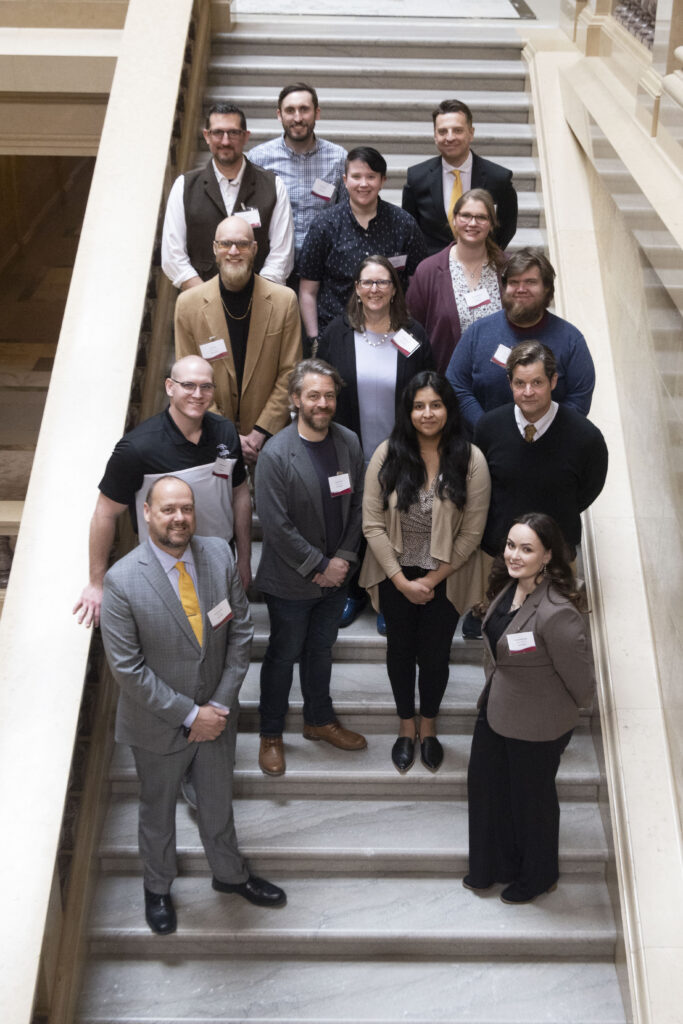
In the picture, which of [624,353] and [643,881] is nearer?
[643,881]

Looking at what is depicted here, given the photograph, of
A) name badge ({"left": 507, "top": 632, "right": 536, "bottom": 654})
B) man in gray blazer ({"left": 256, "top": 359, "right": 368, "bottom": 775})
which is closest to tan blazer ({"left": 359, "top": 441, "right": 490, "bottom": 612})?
man in gray blazer ({"left": 256, "top": 359, "right": 368, "bottom": 775})

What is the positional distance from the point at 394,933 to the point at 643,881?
3.19ft

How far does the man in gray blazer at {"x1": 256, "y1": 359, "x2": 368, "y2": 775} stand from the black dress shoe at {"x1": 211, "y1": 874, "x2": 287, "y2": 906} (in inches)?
27.5

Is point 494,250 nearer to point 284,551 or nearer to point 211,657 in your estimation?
point 284,551

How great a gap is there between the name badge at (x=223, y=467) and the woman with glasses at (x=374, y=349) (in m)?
0.65

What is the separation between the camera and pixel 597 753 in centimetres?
503

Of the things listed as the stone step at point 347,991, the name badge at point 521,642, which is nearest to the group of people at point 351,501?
the name badge at point 521,642

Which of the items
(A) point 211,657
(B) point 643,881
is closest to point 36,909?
(A) point 211,657

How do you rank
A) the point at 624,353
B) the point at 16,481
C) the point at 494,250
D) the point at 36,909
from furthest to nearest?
1. the point at 16,481
2. the point at 624,353
3. the point at 494,250
4. the point at 36,909

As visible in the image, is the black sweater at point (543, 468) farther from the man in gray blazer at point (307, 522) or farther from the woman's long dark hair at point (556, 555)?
the man in gray blazer at point (307, 522)

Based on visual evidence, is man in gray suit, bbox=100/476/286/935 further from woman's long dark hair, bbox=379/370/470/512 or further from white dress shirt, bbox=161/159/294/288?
white dress shirt, bbox=161/159/294/288

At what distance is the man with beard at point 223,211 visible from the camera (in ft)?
17.1

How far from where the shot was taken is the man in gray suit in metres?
4.04

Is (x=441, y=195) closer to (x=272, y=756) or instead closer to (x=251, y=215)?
(x=251, y=215)
